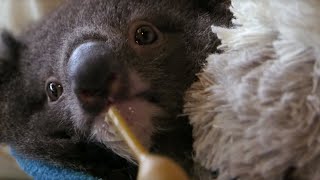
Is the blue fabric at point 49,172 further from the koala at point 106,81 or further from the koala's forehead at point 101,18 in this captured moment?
the koala's forehead at point 101,18

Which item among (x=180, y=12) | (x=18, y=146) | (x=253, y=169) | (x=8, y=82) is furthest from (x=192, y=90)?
(x=8, y=82)

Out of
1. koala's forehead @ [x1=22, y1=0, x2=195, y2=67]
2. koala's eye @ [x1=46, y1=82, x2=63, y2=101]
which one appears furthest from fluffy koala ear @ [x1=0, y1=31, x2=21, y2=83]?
koala's eye @ [x1=46, y1=82, x2=63, y2=101]

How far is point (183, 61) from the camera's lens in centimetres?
117

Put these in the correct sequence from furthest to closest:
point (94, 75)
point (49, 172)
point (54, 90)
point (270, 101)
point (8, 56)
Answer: point (8, 56), point (54, 90), point (49, 172), point (94, 75), point (270, 101)

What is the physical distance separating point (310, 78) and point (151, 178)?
27 cm

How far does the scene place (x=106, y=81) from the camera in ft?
3.32

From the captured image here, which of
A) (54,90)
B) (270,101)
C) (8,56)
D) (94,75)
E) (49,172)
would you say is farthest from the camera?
(8,56)

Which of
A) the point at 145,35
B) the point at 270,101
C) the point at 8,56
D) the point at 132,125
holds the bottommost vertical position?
the point at 270,101

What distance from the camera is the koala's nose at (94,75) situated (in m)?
1.01

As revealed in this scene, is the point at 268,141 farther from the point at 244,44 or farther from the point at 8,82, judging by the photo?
the point at 8,82

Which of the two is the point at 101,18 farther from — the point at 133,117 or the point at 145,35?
the point at 133,117

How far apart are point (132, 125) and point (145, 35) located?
0.30m

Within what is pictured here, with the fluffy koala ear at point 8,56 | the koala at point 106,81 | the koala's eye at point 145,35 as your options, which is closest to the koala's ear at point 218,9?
the koala at point 106,81

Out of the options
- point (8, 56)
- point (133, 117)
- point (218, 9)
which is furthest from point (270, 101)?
point (8, 56)
